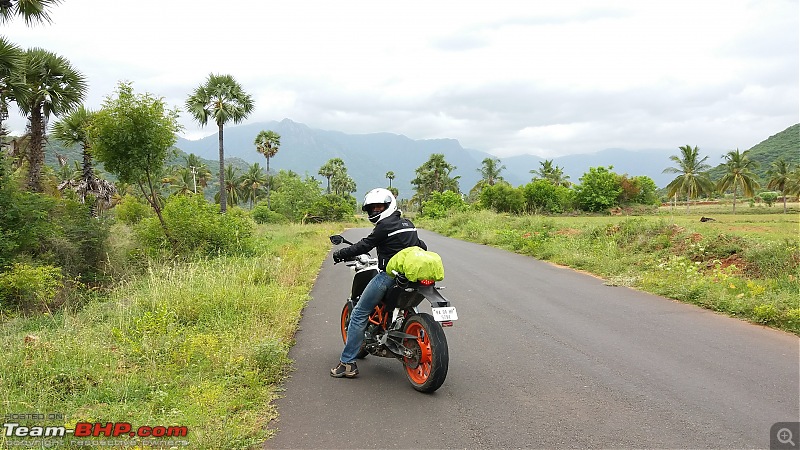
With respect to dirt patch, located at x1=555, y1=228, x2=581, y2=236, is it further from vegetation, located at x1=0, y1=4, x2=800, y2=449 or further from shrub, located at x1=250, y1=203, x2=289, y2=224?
shrub, located at x1=250, y1=203, x2=289, y2=224

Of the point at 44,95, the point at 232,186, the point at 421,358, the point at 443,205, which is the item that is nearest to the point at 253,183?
the point at 232,186

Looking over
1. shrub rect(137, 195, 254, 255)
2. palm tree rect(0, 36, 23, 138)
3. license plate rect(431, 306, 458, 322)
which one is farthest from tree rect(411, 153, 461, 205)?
license plate rect(431, 306, 458, 322)

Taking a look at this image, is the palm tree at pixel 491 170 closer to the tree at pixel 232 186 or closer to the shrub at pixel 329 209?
the shrub at pixel 329 209

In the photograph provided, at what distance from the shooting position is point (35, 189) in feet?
49.9

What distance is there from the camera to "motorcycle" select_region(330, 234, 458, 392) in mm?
3904

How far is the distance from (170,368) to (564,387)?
12.4ft

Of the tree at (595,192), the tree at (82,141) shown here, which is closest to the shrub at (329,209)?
the tree at (82,141)

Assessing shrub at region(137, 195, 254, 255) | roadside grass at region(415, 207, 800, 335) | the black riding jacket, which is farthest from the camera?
shrub at region(137, 195, 254, 255)

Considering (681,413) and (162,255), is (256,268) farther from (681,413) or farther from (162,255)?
(681,413)

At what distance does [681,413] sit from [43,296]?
11.2 meters

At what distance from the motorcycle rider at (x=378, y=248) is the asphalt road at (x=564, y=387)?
0.34 metres

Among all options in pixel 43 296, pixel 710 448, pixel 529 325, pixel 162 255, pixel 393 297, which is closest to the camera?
pixel 710 448

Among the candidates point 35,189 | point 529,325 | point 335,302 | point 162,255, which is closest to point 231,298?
point 335,302

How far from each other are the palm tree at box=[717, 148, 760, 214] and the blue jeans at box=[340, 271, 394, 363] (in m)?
70.4
